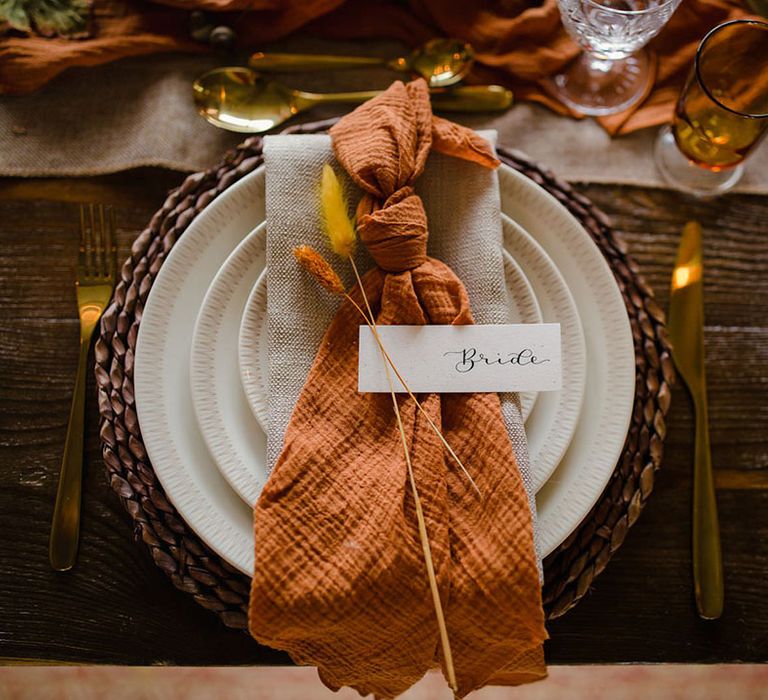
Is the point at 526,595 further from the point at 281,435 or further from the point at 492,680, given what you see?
the point at 281,435

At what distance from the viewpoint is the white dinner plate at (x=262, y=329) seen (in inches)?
22.5

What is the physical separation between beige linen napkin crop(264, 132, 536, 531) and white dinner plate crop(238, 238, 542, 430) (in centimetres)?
2

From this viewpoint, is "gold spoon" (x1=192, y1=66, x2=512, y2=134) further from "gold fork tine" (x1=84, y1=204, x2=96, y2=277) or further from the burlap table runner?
"gold fork tine" (x1=84, y1=204, x2=96, y2=277)

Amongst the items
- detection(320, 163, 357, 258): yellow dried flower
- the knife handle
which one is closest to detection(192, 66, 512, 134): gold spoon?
detection(320, 163, 357, 258): yellow dried flower

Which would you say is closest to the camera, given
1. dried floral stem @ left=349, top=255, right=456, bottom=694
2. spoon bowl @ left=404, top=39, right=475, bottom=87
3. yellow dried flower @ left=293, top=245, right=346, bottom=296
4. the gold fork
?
dried floral stem @ left=349, top=255, right=456, bottom=694

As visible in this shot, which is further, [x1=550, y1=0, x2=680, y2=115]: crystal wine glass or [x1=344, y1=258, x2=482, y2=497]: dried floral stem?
[x1=550, y1=0, x2=680, y2=115]: crystal wine glass

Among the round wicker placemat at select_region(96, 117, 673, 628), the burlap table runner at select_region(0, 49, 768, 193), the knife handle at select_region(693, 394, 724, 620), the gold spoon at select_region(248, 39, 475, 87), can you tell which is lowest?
the knife handle at select_region(693, 394, 724, 620)

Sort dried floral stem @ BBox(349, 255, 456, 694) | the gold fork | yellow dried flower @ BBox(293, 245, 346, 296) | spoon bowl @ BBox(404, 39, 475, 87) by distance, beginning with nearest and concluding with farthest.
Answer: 1. dried floral stem @ BBox(349, 255, 456, 694)
2. yellow dried flower @ BBox(293, 245, 346, 296)
3. the gold fork
4. spoon bowl @ BBox(404, 39, 475, 87)

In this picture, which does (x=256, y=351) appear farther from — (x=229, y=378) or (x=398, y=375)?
(x=398, y=375)

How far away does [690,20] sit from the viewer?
78cm

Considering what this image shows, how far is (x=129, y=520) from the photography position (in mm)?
662

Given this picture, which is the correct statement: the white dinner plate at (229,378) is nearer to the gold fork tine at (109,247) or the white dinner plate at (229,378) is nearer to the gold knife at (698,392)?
the gold fork tine at (109,247)

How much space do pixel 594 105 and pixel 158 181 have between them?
0.53 meters

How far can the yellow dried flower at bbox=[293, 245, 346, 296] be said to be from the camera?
55 centimetres
